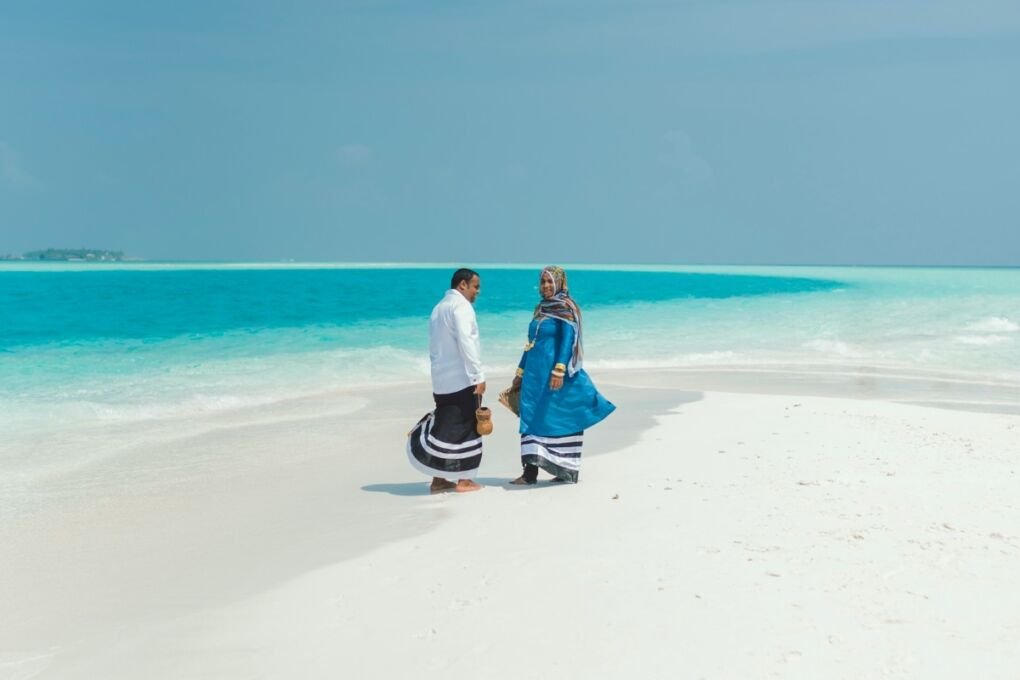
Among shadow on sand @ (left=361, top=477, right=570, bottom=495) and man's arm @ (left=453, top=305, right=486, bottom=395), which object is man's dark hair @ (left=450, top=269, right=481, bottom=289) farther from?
shadow on sand @ (left=361, top=477, right=570, bottom=495)

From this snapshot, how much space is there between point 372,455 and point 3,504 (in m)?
2.82

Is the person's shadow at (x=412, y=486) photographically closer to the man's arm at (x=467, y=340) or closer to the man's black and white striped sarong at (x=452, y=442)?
the man's black and white striped sarong at (x=452, y=442)

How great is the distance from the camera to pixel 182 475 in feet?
25.2

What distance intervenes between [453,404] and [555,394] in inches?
27.0

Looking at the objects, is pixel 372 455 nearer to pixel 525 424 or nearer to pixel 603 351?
pixel 525 424

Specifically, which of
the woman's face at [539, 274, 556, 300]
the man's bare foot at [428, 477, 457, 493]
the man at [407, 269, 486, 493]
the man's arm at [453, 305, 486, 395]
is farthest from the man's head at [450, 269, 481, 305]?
the man's bare foot at [428, 477, 457, 493]

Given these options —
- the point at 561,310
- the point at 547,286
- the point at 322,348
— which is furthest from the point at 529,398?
the point at 322,348

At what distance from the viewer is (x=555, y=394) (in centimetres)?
680

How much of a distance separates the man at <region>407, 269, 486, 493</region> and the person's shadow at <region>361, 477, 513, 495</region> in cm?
17

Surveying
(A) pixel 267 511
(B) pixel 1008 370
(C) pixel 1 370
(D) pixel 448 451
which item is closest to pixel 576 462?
(D) pixel 448 451

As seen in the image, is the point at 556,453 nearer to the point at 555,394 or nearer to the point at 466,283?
the point at 555,394

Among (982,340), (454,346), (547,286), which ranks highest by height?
(547,286)

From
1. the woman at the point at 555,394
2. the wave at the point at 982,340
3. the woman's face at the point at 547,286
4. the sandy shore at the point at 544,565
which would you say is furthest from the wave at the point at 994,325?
the woman's face at the point at 547,286

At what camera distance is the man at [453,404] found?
654 centimetres
